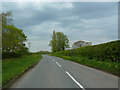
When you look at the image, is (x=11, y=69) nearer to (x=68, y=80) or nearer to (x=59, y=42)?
(x=68, y=80)

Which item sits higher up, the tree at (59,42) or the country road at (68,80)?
the tree at (59,42)

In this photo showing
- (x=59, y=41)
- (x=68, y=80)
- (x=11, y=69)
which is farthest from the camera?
(x=59, y=41)

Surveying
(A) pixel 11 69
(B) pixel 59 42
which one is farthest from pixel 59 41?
(A) pixel 11 69

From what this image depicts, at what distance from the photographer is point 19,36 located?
3644 centimetres

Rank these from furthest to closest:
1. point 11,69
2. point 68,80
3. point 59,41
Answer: point 59,41 < point 11,69 < point 68,80

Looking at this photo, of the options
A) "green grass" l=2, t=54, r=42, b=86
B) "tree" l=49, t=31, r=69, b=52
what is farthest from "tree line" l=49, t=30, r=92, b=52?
"green grass" l=2, t=54, r=42, b=86

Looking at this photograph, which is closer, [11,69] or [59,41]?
[11,69]

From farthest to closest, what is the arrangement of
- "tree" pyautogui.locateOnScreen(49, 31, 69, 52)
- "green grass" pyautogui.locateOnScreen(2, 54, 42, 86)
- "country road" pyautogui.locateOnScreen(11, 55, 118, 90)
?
1. "tree" pyautogui.locateOnScreen(49, 31, 69, 52)
2. "green grass" pyautogui.locateOnScreen(2, 54, 42, 86)
3. "country road" pyautogui.locateOnScreen(11, 55, 118, 90)

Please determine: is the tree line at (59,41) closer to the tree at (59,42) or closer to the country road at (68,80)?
the tree at (59,42)

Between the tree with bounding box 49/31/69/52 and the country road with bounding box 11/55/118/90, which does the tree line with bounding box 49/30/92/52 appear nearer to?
the tree with bounding box 49/31/69/52

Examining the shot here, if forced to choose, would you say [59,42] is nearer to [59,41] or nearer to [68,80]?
[59,41]

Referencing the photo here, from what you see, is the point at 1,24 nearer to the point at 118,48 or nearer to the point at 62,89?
the point at 118,48

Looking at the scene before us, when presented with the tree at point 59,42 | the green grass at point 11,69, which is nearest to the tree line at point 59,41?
the tree at point 59,42

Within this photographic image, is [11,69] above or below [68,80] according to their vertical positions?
below
